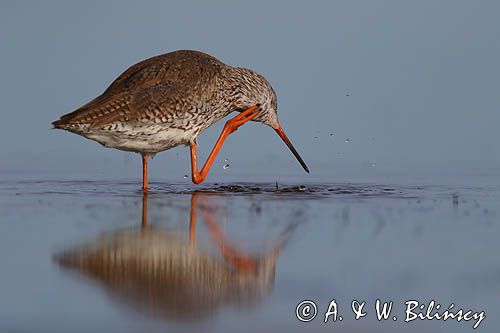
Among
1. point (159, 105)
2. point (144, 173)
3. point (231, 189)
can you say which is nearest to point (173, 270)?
point (159, 105)

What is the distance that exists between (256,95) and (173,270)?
23.9 ft

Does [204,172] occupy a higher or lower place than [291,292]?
higher

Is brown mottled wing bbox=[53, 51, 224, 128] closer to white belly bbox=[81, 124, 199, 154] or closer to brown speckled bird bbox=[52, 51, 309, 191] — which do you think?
brown speckled bird bbox=[52, 51, 309, 191]

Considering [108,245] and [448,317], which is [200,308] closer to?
[448,317]

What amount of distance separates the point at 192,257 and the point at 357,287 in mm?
1339

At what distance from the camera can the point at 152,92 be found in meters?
10.2

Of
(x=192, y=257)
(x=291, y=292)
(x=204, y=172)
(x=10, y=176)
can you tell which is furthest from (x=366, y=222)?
(x=10, y=176)

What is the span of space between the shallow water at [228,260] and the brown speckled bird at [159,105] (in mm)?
901

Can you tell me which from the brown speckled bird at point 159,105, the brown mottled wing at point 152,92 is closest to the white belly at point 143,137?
the brown speckled bird at point 159,105

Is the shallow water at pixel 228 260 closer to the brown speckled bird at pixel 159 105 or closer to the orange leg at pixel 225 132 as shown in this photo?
the brown speckled bird at pixel 159 105

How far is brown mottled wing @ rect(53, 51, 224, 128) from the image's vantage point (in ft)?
32.6

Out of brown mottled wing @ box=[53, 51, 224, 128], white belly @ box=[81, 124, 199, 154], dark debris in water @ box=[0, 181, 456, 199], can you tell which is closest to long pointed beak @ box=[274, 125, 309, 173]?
dark debris in water @ box=[0, 181, 456, 199]

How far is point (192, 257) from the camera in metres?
5.73

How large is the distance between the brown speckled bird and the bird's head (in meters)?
0.16
